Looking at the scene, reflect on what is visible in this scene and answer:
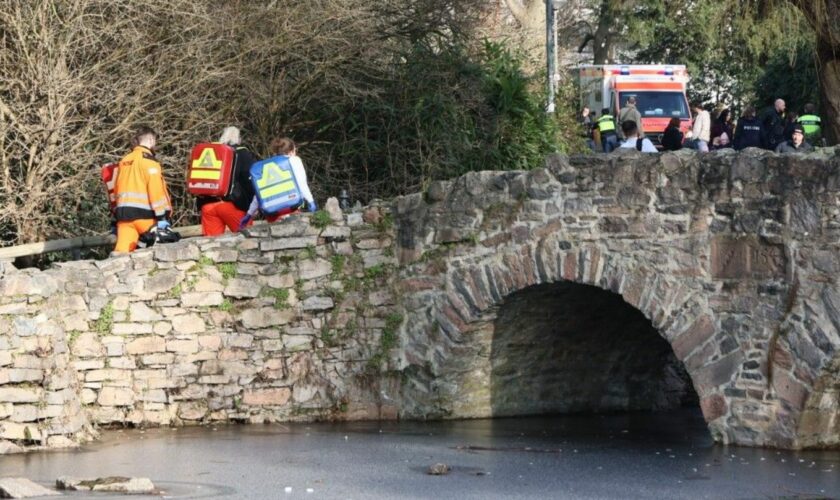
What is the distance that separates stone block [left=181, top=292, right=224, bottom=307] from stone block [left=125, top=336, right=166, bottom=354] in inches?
16.4

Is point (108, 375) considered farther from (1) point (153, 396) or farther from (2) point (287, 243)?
(2) point (287, 243)

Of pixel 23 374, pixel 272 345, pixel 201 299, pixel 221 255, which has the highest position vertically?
pixel 221 255

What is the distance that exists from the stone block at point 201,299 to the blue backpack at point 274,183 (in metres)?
0.93

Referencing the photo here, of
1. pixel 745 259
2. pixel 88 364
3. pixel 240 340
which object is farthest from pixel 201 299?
pixel 745 259

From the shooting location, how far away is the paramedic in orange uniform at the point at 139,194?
50.7 ft

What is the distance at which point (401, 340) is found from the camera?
16.2m

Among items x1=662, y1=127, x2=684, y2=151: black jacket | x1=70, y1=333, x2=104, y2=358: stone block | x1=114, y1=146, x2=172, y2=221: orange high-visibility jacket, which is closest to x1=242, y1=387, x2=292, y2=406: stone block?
x1=70, y1=333, x2=104, y2=358: stone block

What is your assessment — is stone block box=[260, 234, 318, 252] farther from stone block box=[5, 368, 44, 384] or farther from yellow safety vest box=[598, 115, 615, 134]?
yellow safety vest box=[598, 115, 615, 134]

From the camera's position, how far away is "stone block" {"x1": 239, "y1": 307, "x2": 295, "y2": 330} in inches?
623

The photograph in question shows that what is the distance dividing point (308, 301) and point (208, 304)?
95 cm

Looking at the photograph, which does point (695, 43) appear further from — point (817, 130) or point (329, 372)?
point (329, 372)

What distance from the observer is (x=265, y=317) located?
15.9 meters

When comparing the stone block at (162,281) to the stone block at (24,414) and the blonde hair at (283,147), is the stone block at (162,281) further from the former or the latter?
the stone block at (24,414)

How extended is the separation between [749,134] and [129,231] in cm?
927
